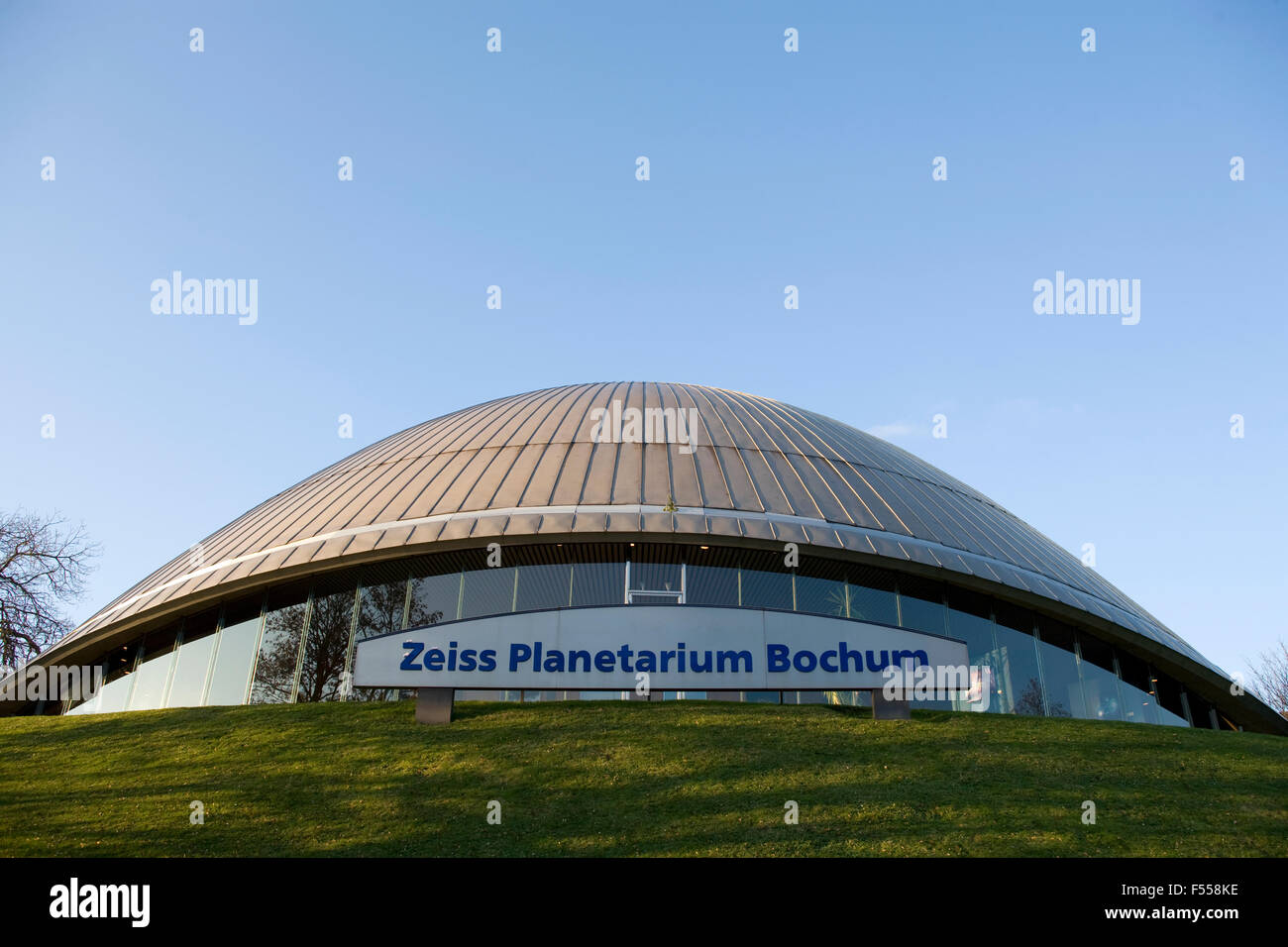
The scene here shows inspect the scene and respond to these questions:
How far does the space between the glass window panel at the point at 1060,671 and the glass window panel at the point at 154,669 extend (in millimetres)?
18278

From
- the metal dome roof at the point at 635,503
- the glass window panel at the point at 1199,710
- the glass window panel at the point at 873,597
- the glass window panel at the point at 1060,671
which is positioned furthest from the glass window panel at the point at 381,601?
the glass window panel at the point at 1199,710

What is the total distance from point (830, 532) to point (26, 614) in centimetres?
2460

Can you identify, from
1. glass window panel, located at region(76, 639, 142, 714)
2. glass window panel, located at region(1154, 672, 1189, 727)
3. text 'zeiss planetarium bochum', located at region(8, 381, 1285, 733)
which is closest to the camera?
text 'zeiss planetarium bochum', located at region(8, 381, 1285, 733)

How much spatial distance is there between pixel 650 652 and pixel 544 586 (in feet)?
11.4

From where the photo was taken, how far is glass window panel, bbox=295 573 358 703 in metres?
17.9

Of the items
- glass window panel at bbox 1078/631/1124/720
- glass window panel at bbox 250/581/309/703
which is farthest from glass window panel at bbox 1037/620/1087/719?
glass window panel at bbox 250/581/309/703

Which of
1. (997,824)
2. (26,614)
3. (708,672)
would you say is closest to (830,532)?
(708,672)

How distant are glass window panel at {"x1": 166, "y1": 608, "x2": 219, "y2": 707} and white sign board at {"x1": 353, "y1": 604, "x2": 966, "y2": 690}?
533 centimetres

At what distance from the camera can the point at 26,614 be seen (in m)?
28.0

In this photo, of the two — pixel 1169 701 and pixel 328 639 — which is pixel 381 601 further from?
pixel 1169 701

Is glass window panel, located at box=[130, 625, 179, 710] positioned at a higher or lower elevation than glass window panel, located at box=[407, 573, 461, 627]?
lower

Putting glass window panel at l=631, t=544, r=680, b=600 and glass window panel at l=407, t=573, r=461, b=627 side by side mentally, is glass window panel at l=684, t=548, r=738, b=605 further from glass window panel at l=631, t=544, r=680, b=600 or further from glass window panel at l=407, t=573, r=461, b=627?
glass window panel at l=407, t=573, r=461, b=627
